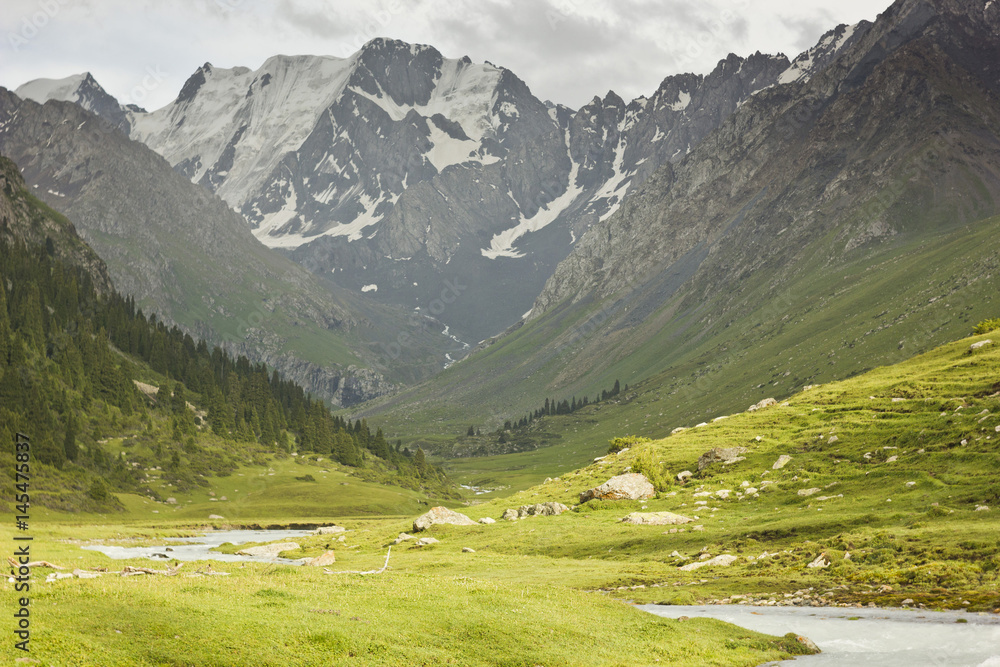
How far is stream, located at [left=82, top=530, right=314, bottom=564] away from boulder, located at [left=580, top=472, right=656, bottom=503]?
31.5 metres

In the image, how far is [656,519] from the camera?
6469cm

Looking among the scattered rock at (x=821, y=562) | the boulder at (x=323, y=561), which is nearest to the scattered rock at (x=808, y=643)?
the scattered rock at (x=821, y=562)

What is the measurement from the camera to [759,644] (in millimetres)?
31875

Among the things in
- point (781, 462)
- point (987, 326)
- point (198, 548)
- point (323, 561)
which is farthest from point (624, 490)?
point (987, 326)

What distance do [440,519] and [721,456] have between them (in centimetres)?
3207

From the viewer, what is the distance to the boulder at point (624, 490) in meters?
76.8

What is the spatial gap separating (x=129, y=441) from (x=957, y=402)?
143m

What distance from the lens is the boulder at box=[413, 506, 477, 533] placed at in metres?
81.3

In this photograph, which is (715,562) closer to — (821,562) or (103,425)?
(821,562)

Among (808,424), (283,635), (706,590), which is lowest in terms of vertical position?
(706,590)

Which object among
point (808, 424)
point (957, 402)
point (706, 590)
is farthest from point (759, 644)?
point (808, 424)

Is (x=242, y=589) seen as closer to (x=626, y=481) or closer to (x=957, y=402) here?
(x=626, y=481)

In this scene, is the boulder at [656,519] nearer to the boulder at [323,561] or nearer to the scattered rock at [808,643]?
the boulder at [323,561]

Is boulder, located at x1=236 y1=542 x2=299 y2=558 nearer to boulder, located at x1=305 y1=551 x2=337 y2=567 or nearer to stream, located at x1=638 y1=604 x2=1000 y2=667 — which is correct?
boulder, located at x1=305 y1=551 x2=337 y2=567
